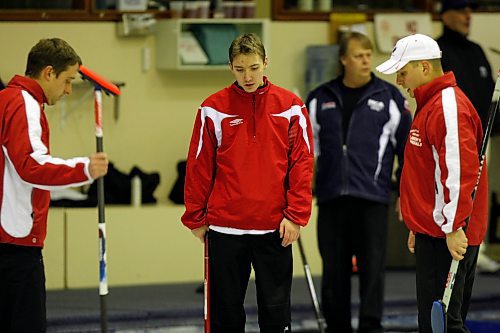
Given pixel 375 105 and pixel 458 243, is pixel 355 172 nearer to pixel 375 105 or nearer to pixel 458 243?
pixel 375 105

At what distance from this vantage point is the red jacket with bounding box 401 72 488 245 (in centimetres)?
472

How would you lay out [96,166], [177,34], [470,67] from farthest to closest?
[177,34]
[470,67]
[96,166]

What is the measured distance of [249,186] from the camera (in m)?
4.97

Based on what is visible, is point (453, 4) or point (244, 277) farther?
point (453, 4)

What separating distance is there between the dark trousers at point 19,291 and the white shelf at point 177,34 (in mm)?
3203

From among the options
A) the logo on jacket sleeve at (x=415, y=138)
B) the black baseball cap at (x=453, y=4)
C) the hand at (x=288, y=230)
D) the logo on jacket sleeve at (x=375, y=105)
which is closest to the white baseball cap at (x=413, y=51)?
the logo on jacket sleeve at (x=415, y=138)

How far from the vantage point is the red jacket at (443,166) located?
4723 millimetres

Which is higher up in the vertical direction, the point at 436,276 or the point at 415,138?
the point at 415,138

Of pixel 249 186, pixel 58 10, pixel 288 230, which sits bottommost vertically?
pixel 288 230

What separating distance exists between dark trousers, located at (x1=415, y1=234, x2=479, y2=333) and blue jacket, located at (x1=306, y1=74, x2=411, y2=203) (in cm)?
121

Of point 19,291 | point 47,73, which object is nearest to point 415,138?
point 47,73

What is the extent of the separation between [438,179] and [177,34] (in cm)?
325

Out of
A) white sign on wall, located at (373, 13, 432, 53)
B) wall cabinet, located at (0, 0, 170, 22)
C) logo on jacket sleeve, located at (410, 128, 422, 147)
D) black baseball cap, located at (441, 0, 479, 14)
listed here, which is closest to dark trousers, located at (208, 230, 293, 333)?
logo on jacket sleeve, located at (410, 128, 422, 147)

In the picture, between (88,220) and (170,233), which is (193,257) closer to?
(170,233)
